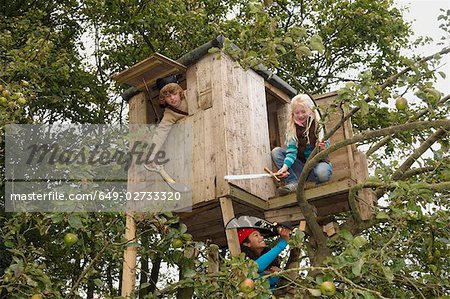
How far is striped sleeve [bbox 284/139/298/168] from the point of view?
6.34 metres

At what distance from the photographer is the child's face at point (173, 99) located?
7.03 meters

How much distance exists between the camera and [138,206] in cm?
711

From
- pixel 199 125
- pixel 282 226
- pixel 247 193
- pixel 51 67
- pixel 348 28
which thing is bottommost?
pixel 282 226

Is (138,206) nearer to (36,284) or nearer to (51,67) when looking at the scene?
(36,284)

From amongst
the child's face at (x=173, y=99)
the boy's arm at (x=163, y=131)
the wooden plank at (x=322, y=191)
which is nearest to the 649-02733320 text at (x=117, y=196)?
the boy's arm at (x=163, y=131)

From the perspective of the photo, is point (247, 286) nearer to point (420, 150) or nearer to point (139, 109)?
point (420, 150)

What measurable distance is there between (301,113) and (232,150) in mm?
868

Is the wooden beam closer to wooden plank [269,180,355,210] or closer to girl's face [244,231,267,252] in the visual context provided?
wooden plank [269,180,355,210]

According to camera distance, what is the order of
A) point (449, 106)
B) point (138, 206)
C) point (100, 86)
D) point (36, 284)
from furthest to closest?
point (100, 86) < point (138, 206) < point (449, 106) < point (36, 284)

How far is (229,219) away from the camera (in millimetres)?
5875

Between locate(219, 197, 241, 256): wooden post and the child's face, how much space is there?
5.02ft

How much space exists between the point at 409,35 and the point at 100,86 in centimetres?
748

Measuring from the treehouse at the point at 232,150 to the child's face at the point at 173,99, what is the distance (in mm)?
170

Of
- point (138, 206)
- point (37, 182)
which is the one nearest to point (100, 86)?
point (37, 182)
